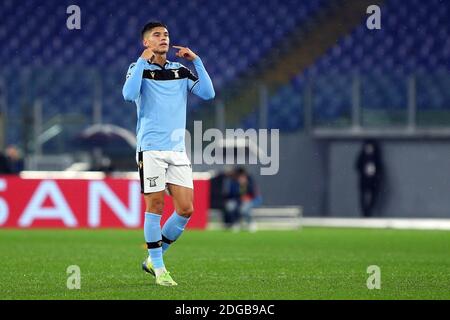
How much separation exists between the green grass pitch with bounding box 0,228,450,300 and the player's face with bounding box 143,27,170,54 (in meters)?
1.86

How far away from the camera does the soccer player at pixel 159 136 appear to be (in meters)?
8.50

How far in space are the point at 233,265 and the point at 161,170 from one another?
2462 millimetres

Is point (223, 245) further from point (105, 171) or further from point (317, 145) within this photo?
point (317, 145)

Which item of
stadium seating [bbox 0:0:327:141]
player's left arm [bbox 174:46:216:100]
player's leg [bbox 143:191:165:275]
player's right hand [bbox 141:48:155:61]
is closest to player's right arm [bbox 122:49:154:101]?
player's right hand [bbox 141:48:155:61]

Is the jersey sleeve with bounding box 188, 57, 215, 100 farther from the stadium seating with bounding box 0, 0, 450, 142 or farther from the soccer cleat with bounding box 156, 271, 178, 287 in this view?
the stadium seating with bounding box 0, 0, 450, 142

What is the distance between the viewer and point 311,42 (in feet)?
81.8

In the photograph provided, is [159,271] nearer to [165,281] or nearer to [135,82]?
[165,281]

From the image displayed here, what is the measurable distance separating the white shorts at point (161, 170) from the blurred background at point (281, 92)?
491 inches

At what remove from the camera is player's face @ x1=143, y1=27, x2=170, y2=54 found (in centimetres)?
847

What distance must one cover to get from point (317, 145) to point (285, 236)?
20.7ft

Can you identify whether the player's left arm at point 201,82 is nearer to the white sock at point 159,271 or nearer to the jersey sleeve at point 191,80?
the jersey sleeve at point 191,80

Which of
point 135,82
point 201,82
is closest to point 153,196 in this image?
point 135,82

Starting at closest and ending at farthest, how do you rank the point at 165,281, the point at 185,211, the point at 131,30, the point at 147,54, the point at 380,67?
1. the point at 165,281
2. the point at 147,54
3. the point at 185,211
4. the point at 380,67
5. the point at 131,30
